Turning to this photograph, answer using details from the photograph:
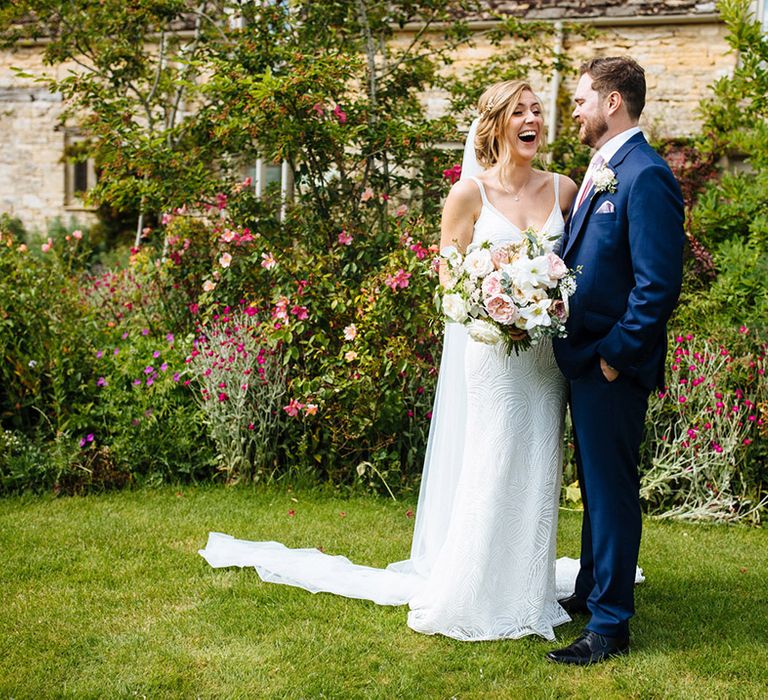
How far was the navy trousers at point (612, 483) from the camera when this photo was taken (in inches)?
143

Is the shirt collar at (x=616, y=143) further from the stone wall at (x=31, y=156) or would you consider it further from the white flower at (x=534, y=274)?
the stone wall at (x=31, y=156)

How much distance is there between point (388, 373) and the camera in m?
6.09

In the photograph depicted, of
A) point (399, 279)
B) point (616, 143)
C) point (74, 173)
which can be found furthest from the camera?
point (74, 173)

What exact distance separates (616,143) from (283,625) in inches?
102

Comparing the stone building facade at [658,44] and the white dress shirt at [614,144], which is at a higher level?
the stone building facade at [658,44]

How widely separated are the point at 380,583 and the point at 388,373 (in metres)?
1.88

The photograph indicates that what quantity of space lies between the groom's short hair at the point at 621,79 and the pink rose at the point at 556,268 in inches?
28.5

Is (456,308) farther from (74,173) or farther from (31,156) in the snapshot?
(31,156)

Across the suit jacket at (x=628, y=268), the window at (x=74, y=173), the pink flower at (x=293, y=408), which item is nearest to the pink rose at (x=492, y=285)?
the suit jacket at (x=628, y=268)

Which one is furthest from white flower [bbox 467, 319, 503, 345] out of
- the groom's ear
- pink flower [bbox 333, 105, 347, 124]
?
pink flower [bbox 333, 105, 347, 124]

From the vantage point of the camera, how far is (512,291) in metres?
3.49

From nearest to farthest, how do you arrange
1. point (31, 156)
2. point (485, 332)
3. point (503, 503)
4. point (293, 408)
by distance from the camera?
1. point (485, 332)
2. point (503, 503)
3. point (293, 408)
4. point (31, 156)

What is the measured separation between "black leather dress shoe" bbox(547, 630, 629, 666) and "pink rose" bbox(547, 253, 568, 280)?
4.97 ft

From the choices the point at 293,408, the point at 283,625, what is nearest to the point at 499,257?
the point at 283,625
